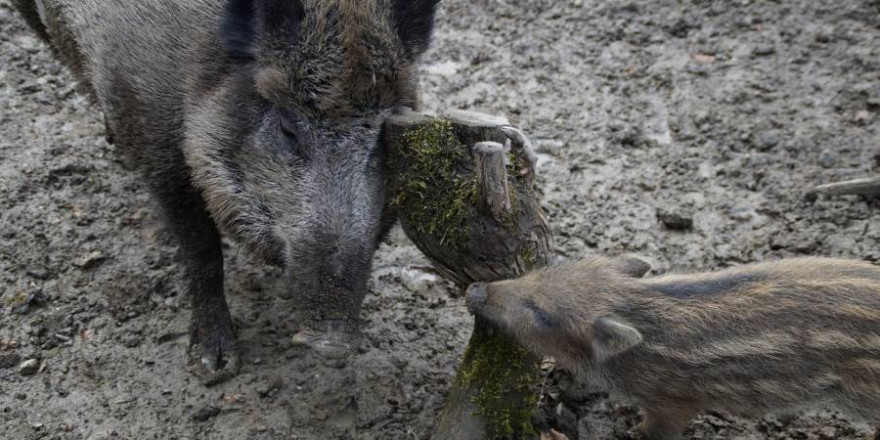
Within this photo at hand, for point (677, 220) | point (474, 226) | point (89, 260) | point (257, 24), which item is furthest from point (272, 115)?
point (677, 220)

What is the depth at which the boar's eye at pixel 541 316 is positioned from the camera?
9.70ft

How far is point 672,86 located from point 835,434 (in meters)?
2.54

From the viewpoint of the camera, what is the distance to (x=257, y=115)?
292 centimetres

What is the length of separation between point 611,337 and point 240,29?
1698 mm

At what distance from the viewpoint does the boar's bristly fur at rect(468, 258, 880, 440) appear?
2.75m

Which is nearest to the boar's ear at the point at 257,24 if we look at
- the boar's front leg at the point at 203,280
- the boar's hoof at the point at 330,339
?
the boar's front leg at the point at 203,280

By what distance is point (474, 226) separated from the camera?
276 cm

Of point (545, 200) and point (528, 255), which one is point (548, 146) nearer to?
point (545, 200)

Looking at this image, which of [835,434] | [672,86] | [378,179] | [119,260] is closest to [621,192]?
[672,86]

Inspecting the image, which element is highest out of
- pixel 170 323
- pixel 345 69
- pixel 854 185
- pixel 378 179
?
pixel 345 69

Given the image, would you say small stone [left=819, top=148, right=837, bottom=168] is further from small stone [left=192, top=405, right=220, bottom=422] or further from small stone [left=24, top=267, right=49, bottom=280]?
small stone [left=24, top=267, right=49, bottom=280]

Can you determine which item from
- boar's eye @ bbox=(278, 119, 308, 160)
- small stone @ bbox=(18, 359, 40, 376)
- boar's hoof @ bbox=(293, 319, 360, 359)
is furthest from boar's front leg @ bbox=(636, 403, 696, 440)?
small stone @ bbox=(18, 359, 40, 376)

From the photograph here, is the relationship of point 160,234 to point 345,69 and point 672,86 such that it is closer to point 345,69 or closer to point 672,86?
point 345,69

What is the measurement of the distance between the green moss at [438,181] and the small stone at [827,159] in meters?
2.47
